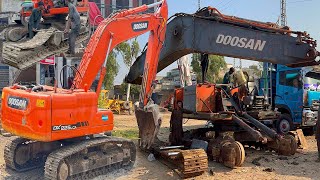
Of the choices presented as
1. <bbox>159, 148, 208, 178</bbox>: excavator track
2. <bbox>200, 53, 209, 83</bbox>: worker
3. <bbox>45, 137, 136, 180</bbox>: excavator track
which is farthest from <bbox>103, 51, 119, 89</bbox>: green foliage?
<bbox>159, 148, 208, 178</bbox>: excavator track

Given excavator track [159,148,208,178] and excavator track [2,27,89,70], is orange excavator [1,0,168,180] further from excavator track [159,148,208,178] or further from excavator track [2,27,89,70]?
excavator track [2,27,89,70]

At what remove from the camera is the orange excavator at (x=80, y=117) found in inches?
242

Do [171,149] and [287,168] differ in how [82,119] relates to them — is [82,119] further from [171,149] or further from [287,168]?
[287,168]

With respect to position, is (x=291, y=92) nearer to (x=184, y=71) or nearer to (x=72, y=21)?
(x=184, y=71)

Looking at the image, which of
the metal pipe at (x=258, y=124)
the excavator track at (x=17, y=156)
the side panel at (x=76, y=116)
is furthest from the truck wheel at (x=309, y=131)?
the excavator track at (x=17, y=156)

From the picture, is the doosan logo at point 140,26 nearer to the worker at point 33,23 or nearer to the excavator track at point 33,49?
→ the excavator track at point 33,49

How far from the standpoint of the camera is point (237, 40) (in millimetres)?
8188

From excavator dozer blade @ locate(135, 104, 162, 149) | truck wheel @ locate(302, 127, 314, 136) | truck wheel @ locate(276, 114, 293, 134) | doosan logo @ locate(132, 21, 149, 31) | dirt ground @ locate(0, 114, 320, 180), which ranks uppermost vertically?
doosan logo @ locate(132, 21, 149, 31)

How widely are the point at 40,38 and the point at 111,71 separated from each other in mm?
19760

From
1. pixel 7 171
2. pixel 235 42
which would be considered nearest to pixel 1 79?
pixel 7 171

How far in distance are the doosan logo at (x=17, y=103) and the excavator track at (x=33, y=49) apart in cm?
171

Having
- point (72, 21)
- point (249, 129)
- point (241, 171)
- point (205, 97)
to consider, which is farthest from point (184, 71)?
point (241, 171)

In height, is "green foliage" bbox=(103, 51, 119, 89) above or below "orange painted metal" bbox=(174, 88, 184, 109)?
above

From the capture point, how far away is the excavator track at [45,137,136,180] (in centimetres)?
621
